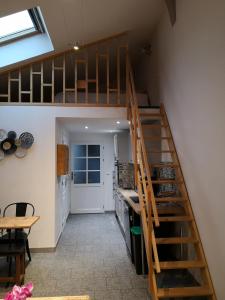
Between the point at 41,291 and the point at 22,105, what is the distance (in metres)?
3.02

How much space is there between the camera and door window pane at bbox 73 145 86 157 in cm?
739

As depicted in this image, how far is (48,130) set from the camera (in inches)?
172

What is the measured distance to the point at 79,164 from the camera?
738 centimetres

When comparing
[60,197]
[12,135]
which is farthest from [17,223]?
[60,197]

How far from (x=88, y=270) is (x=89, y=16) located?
13.0 ft

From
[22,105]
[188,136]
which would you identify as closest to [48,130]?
[22,105]

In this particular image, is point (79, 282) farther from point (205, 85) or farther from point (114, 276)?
point (205, 85)

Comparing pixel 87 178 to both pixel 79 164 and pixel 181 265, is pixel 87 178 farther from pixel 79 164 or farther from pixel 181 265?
pixel 181 265

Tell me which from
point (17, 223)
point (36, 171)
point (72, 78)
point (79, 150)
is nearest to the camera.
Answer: point (17, 223)

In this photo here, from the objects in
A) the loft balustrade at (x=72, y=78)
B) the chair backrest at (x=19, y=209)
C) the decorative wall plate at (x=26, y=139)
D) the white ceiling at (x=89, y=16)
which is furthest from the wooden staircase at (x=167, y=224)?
the chair backrest at (x=19, y=209)

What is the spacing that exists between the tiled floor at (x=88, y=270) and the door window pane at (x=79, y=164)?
7.98ft

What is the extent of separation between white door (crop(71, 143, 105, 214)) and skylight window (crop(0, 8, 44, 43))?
12.5 ft

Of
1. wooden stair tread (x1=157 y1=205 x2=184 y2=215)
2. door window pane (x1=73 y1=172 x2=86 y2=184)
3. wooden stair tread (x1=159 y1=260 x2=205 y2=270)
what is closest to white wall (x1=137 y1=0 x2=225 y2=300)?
wooden stair tread (x1=159 y1=260 x2=205 y2=270)

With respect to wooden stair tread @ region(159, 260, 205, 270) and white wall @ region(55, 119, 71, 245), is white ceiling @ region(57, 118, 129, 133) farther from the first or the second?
wooden stair tread @ region(159, 260, 205, 270)
